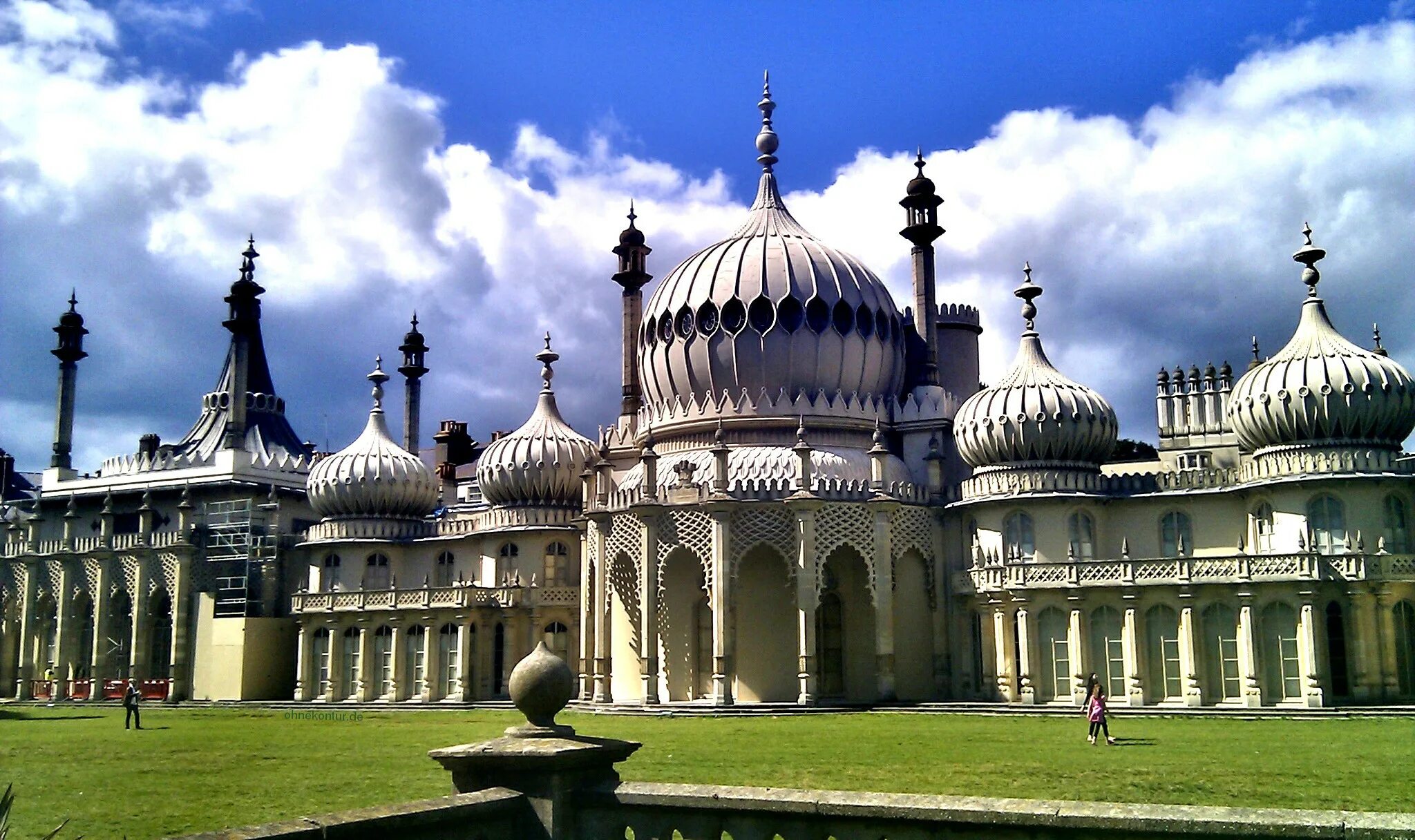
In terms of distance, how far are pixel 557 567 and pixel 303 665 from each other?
11.6 metres

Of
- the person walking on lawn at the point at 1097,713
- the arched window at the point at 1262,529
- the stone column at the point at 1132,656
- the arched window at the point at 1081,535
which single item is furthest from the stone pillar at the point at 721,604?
the person walking on lawn at the point at 1097,713

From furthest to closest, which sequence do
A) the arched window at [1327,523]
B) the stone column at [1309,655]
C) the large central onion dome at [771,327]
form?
the large central onion dome at [771,327], the arched window at [1327,523], the stone column at [1309,655]

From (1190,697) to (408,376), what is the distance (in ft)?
146

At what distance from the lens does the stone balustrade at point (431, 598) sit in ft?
165

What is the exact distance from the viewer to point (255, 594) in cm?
5712

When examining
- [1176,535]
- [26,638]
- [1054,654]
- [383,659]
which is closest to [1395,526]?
[1176,535]

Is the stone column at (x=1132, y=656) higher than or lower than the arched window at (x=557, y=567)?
lower

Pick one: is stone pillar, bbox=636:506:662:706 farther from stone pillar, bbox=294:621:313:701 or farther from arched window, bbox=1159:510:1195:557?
stone pillar, bbox=294:621:313:701

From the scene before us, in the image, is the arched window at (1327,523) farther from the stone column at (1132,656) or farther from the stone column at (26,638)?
the stone column at (26,638)

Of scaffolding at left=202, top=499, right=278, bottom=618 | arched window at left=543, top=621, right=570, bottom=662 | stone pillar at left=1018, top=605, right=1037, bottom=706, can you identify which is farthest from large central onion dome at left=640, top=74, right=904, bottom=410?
scaffolding at left=202, top=499, right=278, bottom=618

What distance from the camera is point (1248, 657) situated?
→ 3584 cm

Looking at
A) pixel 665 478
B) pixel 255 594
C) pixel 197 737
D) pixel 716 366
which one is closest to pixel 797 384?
pixel 716 366

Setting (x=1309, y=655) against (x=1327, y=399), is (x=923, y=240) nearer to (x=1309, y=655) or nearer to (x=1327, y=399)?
(x=1327, y=399)

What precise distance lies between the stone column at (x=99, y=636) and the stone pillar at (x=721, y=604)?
31427 millimetres
